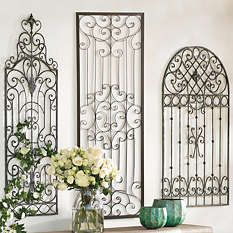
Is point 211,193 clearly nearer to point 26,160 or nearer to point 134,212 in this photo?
point 134,212

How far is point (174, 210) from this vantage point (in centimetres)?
411

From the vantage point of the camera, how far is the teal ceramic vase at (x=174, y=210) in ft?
13.5

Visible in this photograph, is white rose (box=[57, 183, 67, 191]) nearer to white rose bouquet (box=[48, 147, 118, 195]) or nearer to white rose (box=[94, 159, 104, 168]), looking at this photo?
white rose bouquet (box=[48, 147, 118, 195])

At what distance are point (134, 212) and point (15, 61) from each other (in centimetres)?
112

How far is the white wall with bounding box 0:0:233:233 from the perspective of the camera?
4070mm

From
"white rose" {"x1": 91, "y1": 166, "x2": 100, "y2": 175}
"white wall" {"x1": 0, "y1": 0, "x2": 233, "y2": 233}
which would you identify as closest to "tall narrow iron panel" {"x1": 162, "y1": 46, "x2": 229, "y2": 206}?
"white wall" {"x1": 0, "y1": 0, "x2": 233, "y2": 233}

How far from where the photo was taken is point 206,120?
4406 mm

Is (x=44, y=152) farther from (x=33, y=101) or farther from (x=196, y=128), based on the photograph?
(x=196, y=128)

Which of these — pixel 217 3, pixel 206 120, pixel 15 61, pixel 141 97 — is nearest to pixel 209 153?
pixel 206 120

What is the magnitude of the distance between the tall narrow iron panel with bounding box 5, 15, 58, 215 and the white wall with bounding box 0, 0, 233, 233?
40 mm

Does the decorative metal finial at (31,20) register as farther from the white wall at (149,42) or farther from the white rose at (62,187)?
the white rose at (62,187)

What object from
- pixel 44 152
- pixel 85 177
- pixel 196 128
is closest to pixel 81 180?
pixel 85 177

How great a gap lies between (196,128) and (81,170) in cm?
90

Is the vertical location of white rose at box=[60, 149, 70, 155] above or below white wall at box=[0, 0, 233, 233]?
below
